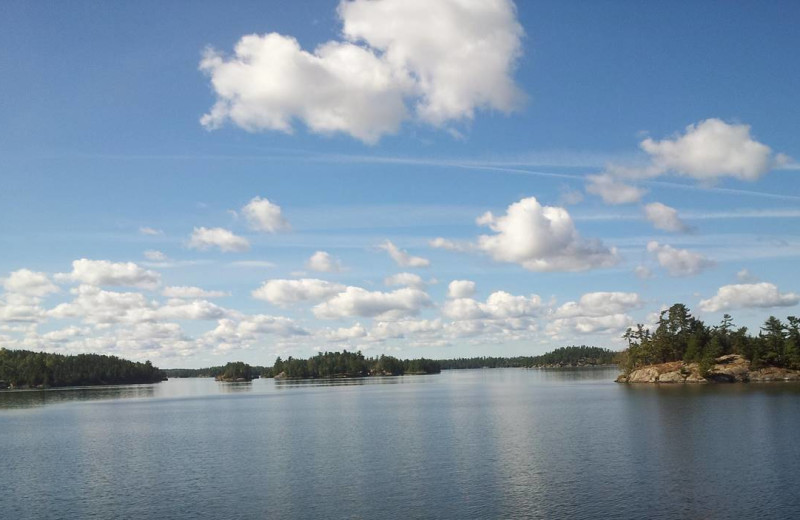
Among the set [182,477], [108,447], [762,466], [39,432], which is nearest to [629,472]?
[762,466]

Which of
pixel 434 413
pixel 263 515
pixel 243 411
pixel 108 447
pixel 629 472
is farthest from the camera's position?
pixel 243 411

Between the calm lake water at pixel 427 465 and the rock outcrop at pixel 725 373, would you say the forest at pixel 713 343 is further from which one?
the calm lake water at pixel 427 465

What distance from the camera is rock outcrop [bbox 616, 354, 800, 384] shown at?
170000 mm

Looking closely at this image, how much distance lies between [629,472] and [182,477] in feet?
142

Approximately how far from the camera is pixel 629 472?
5806 centimetres

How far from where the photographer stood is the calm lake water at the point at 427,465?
48625 mm

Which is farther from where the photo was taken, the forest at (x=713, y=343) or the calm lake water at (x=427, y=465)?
the forest at (x=713, y=343)

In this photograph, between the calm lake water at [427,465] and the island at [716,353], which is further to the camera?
the island at [716,353]

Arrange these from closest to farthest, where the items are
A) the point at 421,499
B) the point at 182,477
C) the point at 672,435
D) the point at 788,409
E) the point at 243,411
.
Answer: the point at 421,499
the point at 182,477
the point at 672,435
the point at 788,409
the point at 243,411

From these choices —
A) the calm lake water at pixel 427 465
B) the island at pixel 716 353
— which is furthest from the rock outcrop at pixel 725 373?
the calm lake water at pixel 427 465

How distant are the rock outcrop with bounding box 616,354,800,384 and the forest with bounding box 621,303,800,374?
184cm

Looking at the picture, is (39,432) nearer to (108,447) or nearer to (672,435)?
(108,447)

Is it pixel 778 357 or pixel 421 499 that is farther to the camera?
pixel 778 357

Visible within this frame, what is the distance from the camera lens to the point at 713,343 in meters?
174
